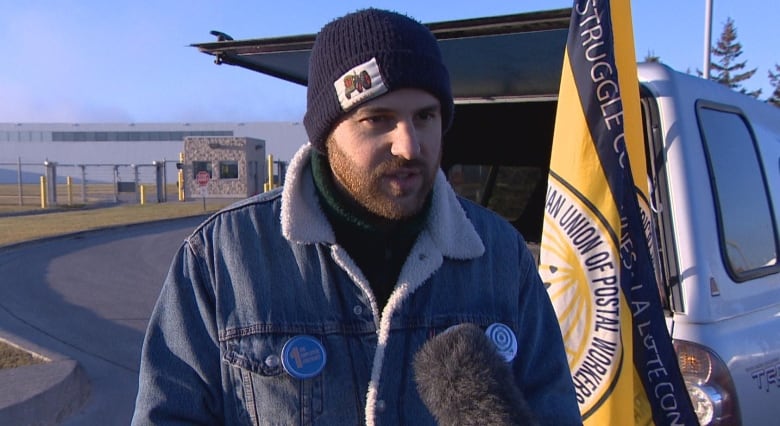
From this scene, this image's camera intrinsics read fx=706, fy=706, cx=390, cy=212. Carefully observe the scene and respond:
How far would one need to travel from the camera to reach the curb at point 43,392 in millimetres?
4840

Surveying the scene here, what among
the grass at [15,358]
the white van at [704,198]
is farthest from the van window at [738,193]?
the grass at [15,358]

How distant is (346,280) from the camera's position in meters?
1.74

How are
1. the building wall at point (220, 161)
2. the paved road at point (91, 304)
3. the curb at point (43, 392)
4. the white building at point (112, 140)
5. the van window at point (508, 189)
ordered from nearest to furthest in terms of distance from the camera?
the curb at point (43, 392) < the van window at point (508, 189) < the paved road at point (91, 304) < the building wall at point (220, 161) < the white building at point (112, 140)

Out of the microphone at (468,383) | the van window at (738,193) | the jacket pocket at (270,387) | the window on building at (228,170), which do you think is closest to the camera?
the microphone at (468,383)

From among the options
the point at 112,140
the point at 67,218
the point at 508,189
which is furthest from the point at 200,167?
the point at 112,140

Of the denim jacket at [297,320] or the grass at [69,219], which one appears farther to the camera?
the grass at [69,219]

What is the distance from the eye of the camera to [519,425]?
1.33m

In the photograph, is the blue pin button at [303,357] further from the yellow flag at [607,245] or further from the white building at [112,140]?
the white building at [112,140]

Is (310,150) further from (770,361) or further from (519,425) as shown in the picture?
(770,361)

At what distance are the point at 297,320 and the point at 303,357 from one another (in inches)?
3.6

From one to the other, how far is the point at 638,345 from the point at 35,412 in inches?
166

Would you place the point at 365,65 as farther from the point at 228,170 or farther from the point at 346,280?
the point at 228,170

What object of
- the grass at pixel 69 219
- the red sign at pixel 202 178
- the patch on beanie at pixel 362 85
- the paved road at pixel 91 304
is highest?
the patch on beanie at pixel 362 85

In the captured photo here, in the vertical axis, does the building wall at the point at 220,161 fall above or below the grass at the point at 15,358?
above
